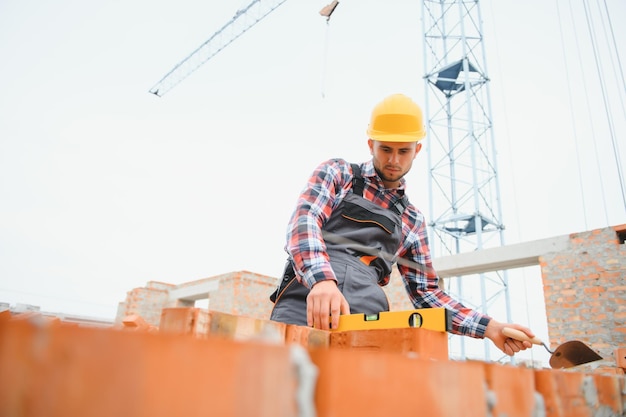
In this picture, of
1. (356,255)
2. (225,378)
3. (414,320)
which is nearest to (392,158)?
(356,255)

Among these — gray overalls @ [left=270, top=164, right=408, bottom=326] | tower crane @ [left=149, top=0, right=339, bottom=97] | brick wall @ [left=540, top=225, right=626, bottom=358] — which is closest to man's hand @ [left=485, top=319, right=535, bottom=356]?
gray overalls @ [left=270, top=164, right=408, bottom=326]

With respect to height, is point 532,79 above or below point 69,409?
above

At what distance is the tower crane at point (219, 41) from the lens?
94.1 feet

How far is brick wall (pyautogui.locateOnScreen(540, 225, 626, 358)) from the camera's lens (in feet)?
20.6

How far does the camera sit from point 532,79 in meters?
15.8

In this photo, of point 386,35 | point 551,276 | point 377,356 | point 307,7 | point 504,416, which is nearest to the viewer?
point 377,356

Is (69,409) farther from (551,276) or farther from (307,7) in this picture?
(307,7)

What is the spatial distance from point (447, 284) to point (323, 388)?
33.8 feet

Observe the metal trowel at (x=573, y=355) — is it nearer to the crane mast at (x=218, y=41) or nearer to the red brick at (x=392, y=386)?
the red brick at (x=392, y=386)

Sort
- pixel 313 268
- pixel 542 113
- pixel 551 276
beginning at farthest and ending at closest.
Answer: pixel 542 113
pixel 551 276
pixel 313 268

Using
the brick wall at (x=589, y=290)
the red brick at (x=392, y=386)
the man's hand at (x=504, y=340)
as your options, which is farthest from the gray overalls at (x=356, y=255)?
the brick wall at (x=589, y=290)

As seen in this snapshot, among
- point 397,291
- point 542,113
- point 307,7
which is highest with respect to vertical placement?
point 307,7

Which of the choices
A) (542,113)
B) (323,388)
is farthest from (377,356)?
(542,113)

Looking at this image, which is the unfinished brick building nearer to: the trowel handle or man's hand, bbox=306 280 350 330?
man's hand, bbox=306 280 350 330
